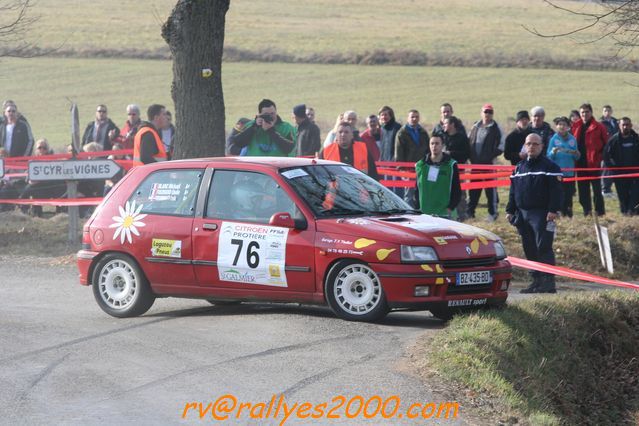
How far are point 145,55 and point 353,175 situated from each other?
46.6 metres

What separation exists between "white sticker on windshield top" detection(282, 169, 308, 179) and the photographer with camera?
5.88 m

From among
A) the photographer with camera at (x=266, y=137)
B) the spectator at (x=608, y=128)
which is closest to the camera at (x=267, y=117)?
the photographer with camera at (x=266, y=137)

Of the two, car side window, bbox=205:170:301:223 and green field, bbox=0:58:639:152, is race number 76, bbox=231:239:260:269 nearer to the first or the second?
car side window, bbox=205:170:301:223

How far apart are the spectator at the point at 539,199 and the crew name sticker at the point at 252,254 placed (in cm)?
418

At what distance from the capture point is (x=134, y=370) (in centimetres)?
941

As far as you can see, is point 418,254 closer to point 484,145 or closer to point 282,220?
point 282,220

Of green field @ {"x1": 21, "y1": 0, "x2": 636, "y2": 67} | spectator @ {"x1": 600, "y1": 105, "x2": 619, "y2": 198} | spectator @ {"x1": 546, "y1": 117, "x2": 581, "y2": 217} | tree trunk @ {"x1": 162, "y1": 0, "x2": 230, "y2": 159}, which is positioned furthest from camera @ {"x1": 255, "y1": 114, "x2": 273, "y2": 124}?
green field @ {"x1": 21, "y1": 0, "x2": 636, "y2": 67}

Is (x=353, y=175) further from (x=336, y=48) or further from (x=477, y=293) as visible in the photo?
Answer: (x=336, y=48)

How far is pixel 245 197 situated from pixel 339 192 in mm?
947

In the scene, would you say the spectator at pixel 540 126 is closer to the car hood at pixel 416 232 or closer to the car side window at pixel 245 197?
the car hood at pixel 416 232

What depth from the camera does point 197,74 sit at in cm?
1777

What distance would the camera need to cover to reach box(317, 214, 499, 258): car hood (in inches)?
430

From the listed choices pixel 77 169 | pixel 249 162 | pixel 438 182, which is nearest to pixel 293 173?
pixel 249 162

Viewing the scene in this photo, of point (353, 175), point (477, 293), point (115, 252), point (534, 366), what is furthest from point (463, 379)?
point (115, 252)
